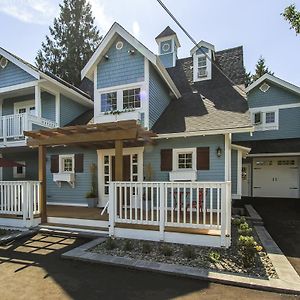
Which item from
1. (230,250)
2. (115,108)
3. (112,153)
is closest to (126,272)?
(230,250)

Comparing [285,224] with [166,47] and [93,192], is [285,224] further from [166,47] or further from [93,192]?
[166,47]

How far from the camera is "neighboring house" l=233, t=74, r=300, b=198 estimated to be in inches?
508

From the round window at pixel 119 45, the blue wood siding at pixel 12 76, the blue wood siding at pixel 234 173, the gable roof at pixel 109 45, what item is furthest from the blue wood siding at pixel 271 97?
the blue wood siding at pixel 12 76

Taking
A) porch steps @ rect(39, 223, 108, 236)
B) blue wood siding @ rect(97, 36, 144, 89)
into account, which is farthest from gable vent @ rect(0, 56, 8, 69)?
porch steps @ rect(39, 223, 108, 236)

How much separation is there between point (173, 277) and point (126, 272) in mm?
803

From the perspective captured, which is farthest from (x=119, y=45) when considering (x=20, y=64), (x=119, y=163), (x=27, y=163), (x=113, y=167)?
(x=27, y=163)

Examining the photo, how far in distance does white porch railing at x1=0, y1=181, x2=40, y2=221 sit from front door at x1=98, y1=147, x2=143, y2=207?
260cm

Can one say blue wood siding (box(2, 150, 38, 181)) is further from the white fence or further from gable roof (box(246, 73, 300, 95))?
gable roof (box(246, 73, 300, 95))

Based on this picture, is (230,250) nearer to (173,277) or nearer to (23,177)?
(173,277)

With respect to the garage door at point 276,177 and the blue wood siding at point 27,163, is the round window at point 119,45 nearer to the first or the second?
the blue wood siding at point 27,163

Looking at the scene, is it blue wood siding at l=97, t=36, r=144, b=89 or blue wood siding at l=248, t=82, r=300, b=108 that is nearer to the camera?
blue wood siding at l=97, t=36, r=144, b=89

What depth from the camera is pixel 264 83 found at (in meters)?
13.5

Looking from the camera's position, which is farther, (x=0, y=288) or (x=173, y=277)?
(x=173, y=277)

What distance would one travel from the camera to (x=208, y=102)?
1016 cm
